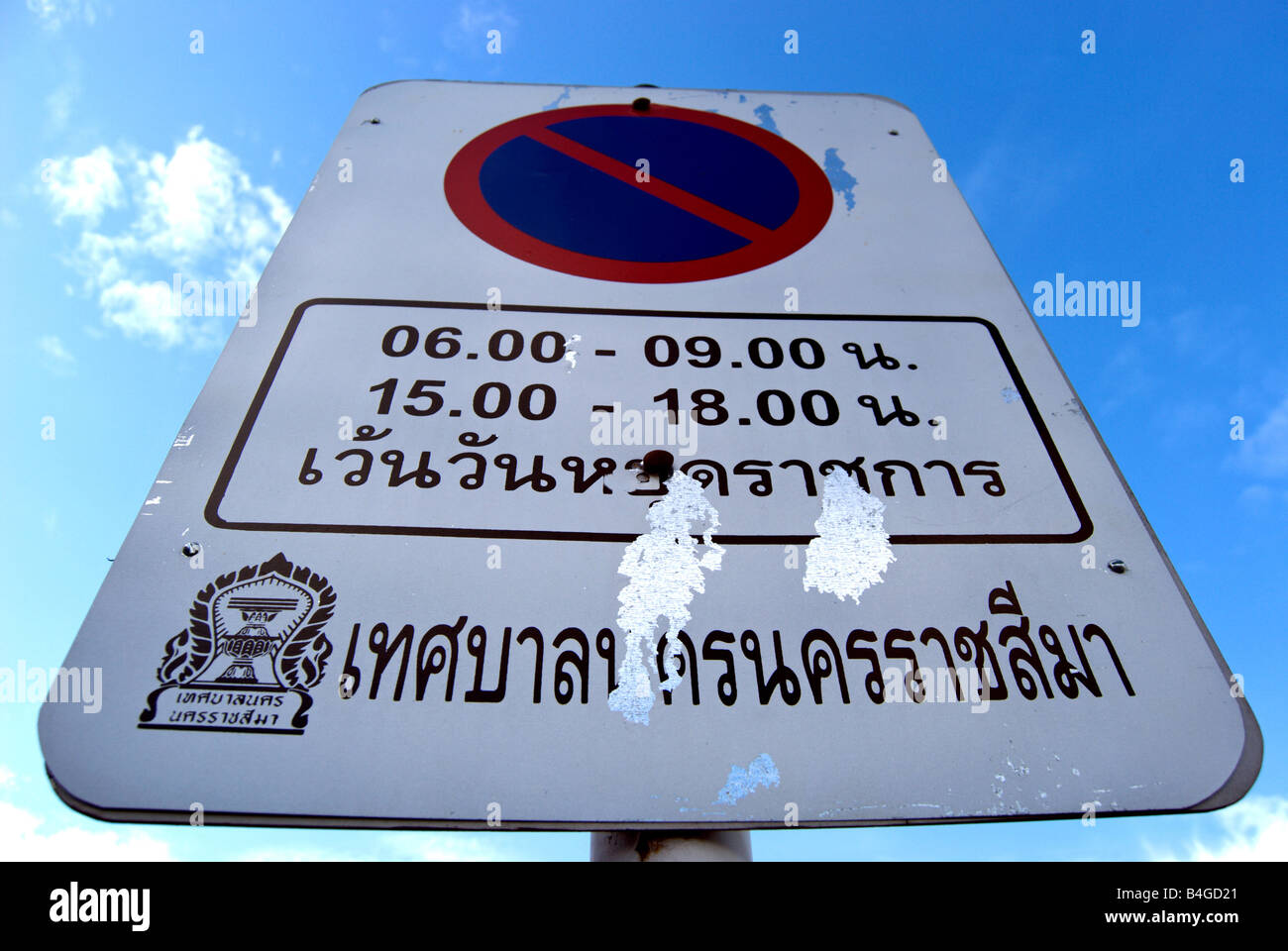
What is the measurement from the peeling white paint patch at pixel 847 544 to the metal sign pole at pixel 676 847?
0.81 ft

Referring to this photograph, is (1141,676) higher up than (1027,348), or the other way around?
(1027,348)

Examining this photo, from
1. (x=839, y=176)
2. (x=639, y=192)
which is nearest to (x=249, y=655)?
(x=639, y=192)

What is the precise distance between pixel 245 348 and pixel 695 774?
2.42 feet

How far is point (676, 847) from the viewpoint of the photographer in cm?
66

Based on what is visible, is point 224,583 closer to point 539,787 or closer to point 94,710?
point 94,710

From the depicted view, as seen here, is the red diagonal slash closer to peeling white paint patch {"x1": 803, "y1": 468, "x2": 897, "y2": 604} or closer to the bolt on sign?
the bolt on sign

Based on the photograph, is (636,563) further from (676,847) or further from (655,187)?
(655,187)

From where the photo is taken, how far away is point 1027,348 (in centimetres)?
101

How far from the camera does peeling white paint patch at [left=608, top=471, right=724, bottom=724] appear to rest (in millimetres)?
693

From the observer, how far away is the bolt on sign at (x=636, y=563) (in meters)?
0.64

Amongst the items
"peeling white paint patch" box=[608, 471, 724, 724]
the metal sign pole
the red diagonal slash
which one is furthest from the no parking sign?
the metal sign pole

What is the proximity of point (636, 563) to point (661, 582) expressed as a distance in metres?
0.03
